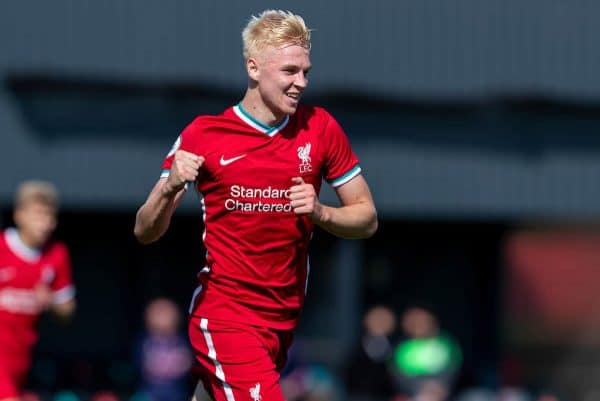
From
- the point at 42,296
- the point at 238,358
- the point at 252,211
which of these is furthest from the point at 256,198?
the point at 42,296

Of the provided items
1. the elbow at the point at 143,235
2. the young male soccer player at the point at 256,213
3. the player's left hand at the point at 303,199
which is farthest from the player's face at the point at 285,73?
the elbow at the point at 143,235

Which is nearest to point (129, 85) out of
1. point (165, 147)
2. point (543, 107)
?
point (165, 147)

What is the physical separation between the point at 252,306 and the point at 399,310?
11.3 metres

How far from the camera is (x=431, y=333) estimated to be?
43.2 ft

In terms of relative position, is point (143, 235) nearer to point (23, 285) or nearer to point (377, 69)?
point (23, 285)

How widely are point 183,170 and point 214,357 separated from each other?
35.4 inches

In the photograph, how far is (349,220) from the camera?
5.64 meters

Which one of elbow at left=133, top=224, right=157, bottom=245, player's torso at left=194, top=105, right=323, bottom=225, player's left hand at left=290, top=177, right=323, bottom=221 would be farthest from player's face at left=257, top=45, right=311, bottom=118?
elbow at left=133, top=224, right=157, bottom=245

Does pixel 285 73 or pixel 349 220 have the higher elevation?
pixel 285 73

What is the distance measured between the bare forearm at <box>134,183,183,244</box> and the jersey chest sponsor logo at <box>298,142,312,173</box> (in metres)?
0.55

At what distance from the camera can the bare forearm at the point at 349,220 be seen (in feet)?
18.0

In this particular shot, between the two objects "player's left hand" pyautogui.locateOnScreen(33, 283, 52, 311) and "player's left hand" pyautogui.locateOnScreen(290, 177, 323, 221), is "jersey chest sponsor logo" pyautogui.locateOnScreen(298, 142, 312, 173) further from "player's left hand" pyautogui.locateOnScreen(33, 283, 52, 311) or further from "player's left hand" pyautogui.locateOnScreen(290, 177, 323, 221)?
"player's left hand" pyautogui.locateOnScreen(33, 283, 52, 311)

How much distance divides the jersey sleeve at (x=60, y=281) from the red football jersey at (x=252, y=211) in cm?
355

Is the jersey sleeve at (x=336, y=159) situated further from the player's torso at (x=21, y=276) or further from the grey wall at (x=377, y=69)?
the grey wall at (x=377, y=69)
